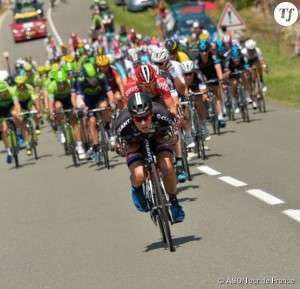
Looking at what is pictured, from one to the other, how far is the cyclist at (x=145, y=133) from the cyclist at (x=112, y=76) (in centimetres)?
881

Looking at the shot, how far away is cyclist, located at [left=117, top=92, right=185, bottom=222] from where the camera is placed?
10.5 metres

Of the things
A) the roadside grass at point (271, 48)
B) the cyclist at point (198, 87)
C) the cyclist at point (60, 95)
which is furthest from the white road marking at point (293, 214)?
the roadside grass at point (271, 48)

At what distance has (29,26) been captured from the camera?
240 feet

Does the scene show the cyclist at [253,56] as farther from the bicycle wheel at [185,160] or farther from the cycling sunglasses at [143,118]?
the cycling sunglasses at [143,118]

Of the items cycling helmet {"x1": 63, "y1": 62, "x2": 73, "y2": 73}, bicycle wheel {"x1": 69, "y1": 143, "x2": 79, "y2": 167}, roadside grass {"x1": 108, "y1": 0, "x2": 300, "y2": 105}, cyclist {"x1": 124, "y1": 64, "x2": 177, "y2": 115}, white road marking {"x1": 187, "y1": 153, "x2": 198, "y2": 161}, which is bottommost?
roadside grass {"x1": 108, "y1": 0, "x2": 300, "y2": 105}

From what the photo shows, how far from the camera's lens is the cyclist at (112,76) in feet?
64.2

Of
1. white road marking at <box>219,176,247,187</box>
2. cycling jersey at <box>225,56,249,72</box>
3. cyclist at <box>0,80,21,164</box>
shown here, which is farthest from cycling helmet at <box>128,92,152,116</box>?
cycling jersey at <box>225,56,249,72</box>

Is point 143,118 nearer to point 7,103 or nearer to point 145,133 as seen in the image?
point 145,133

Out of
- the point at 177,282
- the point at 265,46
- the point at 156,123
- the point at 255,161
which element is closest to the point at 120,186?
the point at 255,161

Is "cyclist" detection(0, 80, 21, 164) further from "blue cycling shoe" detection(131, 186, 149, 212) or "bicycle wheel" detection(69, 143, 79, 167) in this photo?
"blue cycling shoe" detection(131, 186, 149, 212)

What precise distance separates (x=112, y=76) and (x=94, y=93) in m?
0.41

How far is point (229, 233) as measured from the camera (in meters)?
11.1

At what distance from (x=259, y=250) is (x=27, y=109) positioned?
16.5 metres

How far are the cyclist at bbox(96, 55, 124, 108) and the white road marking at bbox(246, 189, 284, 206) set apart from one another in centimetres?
578
